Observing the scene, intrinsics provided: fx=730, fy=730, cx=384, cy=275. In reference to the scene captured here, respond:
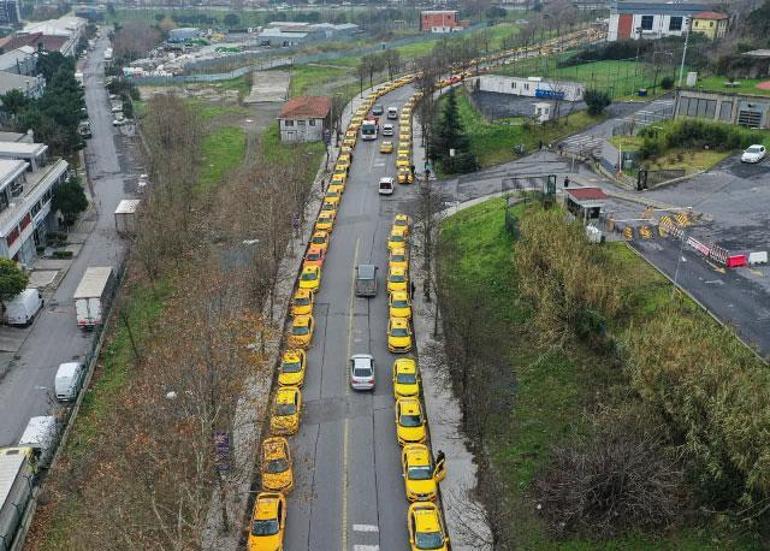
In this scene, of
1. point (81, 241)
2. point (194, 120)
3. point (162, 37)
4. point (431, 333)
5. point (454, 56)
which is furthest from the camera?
point (162, 37)

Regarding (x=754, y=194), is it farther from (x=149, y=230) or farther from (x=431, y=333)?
(x=149, y=230)

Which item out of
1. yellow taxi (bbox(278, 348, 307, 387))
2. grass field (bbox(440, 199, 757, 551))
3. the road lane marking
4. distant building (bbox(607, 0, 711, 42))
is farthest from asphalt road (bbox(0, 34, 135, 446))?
distant building (bbox(607, 0, 711, 42))

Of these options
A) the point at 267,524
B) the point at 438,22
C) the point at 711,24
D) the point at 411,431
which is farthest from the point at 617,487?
the point at 438,22

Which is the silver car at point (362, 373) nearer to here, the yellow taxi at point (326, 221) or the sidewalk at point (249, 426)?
the sidewalk at point (249, 426)

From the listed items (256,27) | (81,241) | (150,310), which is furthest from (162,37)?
(150,310)

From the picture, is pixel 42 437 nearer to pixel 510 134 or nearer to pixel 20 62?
pixel 510 134

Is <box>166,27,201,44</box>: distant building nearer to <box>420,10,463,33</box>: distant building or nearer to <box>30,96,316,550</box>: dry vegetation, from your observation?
<box>420,10,463,33</box>: distant building

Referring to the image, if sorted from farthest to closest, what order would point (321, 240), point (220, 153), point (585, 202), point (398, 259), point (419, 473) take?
point (220, 153)
point (321, 240)
point (398, 259)
point (585, 202)
point (419, 473)

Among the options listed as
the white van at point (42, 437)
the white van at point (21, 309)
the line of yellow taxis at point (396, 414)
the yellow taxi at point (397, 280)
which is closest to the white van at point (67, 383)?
the white van at point (42, 437)
